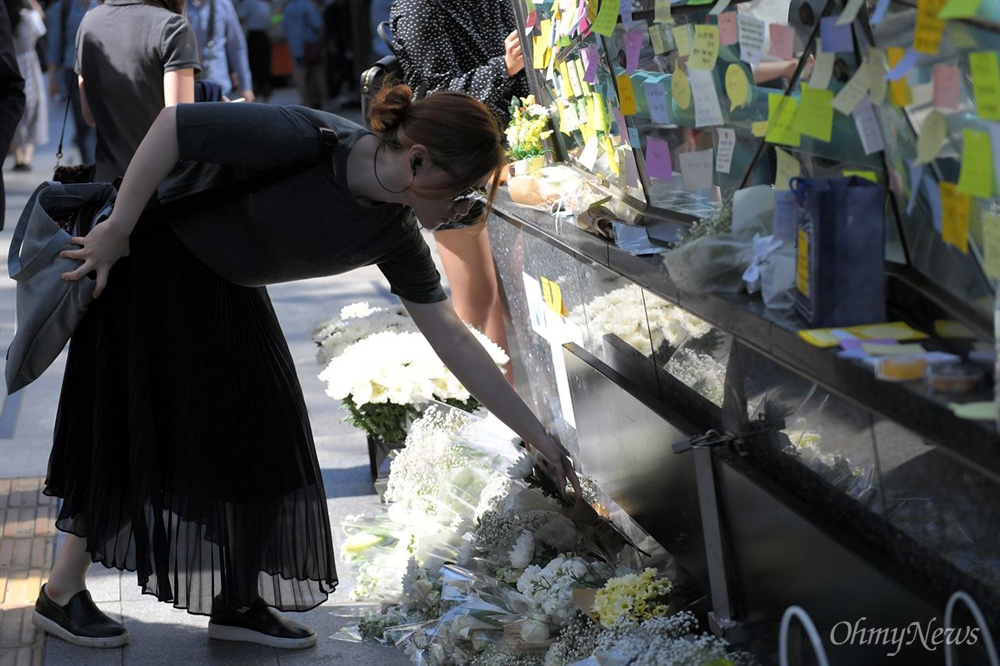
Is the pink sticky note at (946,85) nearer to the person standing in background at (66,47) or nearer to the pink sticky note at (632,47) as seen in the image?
the pink sticky note at (632,47)

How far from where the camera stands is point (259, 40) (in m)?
17.3

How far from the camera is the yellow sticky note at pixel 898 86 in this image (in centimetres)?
187

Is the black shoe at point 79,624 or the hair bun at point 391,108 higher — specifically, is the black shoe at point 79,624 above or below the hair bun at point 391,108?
below

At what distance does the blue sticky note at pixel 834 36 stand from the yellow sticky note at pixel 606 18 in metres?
1.01

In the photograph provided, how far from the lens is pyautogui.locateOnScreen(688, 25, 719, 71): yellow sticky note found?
8.28 ft

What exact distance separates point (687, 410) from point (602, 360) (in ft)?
1.90

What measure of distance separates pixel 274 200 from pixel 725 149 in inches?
38.1

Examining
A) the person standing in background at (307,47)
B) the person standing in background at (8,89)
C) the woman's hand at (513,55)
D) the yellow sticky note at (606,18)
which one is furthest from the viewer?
the person standing in background at (307,47)

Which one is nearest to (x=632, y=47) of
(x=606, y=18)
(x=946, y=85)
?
(x=606, y=18)

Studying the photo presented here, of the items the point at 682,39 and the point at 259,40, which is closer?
the point at 682,39

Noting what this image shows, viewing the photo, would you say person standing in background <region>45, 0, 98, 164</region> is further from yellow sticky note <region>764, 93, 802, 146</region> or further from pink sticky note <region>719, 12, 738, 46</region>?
yellow sticky note <region>764, 93, 802, 146</region>

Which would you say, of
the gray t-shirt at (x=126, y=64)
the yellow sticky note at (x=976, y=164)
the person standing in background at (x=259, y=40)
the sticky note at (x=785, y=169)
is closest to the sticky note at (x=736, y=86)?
the sticky note at (x=785, y=169)

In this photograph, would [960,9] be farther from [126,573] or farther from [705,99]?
[126,573]

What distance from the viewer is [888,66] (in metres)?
1.92
